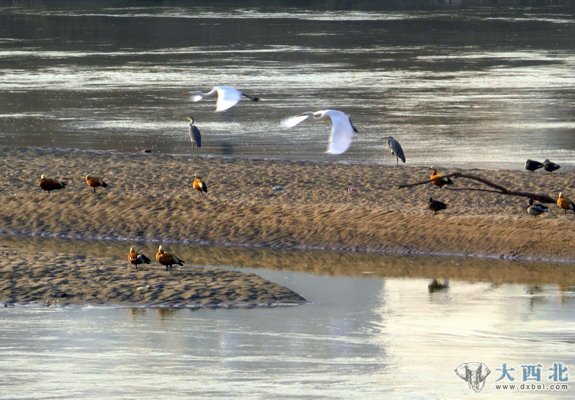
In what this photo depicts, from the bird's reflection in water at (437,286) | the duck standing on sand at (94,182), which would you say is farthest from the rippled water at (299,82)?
the bird's reflection in water at (437,286)

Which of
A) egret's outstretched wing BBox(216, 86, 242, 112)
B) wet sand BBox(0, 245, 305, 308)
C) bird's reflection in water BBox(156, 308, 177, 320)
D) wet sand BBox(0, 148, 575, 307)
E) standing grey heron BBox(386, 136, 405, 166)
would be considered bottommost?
bird's reflection in water BBox(156, 308, 177, 320)

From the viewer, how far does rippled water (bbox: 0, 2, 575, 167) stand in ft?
101

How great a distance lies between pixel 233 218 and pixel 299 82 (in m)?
19.8

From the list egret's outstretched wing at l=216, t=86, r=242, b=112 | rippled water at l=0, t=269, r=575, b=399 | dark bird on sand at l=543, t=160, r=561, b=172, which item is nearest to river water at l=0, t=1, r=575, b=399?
rippled water at l=0, t=269, r=575, b=399

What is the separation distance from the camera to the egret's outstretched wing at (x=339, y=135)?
1900 cm

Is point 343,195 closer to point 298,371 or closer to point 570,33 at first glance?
point 298,371

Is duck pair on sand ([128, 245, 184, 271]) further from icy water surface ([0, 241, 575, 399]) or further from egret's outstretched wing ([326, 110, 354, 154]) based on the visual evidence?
egret's outstretched wing ([326, 110, 354, 154])

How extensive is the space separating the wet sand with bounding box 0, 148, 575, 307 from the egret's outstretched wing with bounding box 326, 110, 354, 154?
2.03m

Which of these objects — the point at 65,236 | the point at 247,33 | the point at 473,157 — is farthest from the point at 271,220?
the point at 247,33

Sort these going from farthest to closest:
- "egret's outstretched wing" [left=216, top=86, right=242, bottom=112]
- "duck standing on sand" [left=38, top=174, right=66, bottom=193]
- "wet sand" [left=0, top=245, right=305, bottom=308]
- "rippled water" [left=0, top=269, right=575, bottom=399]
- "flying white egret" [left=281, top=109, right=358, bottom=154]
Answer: "duck standing on sand" [left=38, top=174, right=66, bottom=193] < "egret's outstretched wing" [left=216, top=86, right=242, bottom=112] < "flying white egret" [left=281, top=109, right=358, bottom=154] < "wet sand" [left=0, top=245, right=305, bottom=308] < "rippled water" [left=0, top=269, right=575, bottom=399]

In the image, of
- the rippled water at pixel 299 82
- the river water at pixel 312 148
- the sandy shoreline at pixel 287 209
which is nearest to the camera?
the river water at pixel 312 148

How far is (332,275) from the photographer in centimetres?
2066

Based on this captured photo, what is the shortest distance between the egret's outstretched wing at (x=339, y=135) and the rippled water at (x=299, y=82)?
323 inches

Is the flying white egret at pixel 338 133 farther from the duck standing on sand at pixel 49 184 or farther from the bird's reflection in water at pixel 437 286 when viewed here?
the duck standing on sand at pixel 49 184
